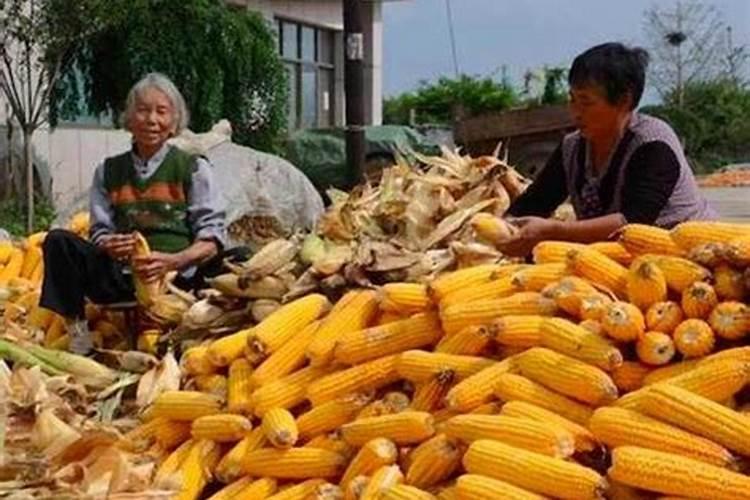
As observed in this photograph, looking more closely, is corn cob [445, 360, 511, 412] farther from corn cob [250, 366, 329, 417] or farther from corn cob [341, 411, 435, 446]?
corn cob [250, 366, 329, 417]

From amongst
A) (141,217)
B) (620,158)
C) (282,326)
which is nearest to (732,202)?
(141,217)

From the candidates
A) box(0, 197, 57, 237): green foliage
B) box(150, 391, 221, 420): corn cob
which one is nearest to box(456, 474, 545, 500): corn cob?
box(150, 391, 221, 420): corn cob

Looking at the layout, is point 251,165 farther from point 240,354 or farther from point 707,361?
point 707,361

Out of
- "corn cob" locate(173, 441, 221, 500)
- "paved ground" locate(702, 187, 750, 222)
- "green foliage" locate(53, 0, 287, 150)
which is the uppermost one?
"green foliage" locate(53, 0, 287, 150)

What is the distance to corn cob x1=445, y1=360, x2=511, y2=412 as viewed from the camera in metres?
3.55

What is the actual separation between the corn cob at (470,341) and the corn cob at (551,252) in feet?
1.24

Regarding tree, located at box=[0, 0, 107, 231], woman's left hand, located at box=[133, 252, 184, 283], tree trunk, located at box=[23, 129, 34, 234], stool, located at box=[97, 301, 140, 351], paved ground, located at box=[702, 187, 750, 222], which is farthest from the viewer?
paved ground, located at box=[702, 187, 750, 222]

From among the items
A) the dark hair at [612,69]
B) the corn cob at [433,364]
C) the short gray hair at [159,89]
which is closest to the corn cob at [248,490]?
the corn cob at [433,364]

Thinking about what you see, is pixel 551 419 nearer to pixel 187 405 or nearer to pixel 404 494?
pixel 404 494

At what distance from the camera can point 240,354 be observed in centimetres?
442

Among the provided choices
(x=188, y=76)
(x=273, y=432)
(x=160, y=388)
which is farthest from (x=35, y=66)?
(x=273, y=432)

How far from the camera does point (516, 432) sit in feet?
10.8

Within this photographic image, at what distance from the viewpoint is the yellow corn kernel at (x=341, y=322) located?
161 inches

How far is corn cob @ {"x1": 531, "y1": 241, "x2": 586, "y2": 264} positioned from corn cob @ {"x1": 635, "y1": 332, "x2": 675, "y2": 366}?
605 mm
